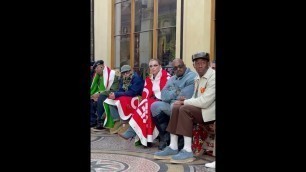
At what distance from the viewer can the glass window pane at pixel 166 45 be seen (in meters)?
6.17

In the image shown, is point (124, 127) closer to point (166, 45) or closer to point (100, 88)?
point (100, 88)

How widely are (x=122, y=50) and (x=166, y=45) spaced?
1.69 metres

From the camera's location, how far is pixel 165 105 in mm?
4246

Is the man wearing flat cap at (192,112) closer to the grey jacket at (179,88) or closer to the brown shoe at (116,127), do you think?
the grey jacket at (179,88)

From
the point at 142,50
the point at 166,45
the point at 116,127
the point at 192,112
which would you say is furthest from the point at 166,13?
the point at 192,112

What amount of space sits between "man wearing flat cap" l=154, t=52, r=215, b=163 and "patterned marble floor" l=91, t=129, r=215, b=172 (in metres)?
0.13

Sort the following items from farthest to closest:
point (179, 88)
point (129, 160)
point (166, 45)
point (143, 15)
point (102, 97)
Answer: point (143, 15) < point (166, 45) < point (102, 97) < point (179, 88) < point (129, 160)

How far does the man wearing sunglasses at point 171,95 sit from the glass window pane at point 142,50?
262cm

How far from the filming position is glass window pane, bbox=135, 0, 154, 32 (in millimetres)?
6883

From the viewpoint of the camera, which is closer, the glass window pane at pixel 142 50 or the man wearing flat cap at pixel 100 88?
the man wearing flat cap at pixel 100 88

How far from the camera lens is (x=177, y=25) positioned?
5.95 meters

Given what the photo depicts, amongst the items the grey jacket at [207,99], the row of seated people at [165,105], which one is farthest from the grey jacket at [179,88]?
the grey jacket at [207,99]

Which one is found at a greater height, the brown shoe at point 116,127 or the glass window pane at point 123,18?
the glass window pane at point 123,18

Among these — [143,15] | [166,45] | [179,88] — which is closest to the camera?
[179,88]
